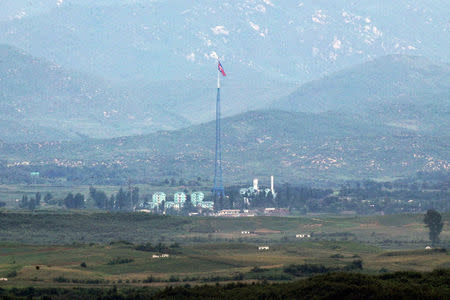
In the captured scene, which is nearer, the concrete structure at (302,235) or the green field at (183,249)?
the green field at (183,249)

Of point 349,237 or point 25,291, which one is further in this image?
point 349,237

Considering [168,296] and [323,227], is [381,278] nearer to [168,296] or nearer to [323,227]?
[168,296]

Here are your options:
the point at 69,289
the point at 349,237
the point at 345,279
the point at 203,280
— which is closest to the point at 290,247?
the point at 349,237

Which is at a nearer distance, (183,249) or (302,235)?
(183,249)

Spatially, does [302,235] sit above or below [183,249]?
above

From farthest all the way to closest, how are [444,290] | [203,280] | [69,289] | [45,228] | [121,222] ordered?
[121,222], [45,228], [203,280], [69,289], [444,290]

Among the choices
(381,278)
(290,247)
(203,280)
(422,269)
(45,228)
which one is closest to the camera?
(381,278)

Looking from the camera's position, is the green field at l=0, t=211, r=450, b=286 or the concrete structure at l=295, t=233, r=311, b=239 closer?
the green field at l=0, t=211, r=450, b=286
